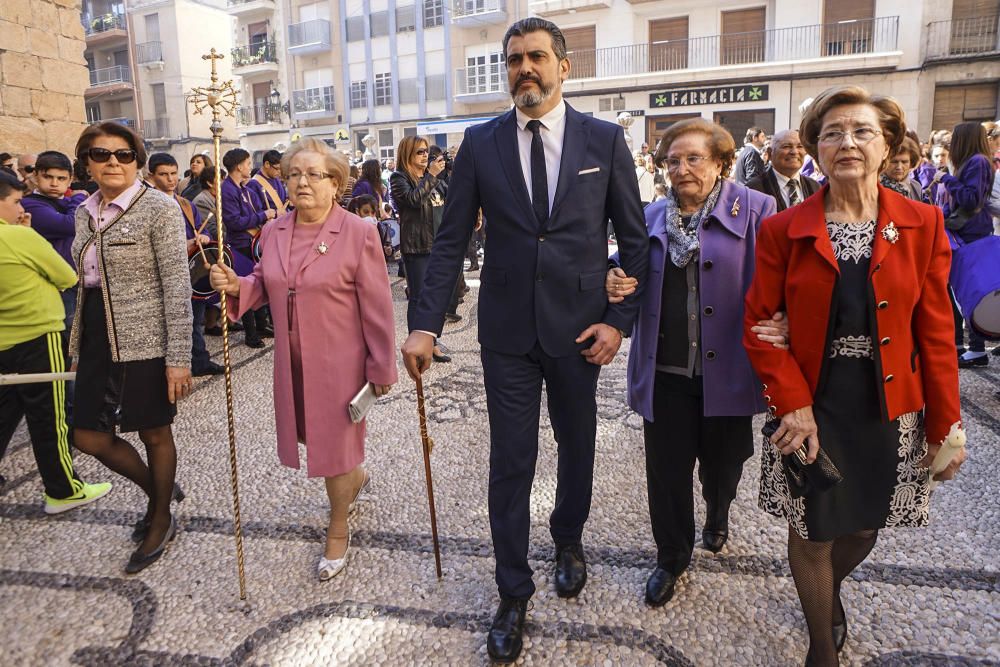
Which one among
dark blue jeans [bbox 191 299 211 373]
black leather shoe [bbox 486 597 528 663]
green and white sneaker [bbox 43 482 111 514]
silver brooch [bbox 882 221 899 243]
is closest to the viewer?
silver brooch [bbox 882 221 899 243]

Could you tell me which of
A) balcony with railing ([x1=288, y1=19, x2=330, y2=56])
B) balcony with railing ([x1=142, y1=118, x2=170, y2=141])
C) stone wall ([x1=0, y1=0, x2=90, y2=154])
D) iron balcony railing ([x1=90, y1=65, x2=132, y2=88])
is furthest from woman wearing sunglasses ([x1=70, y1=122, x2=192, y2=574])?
iron balcony railing ([x1=90, y1=65, x2=132, y2=88])

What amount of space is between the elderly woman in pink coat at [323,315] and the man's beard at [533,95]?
0.87m

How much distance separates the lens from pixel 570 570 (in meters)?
2.58

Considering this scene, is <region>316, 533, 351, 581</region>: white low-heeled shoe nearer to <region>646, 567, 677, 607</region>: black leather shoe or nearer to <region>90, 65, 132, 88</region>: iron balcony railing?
<region>646, 567, 677, 607</region>: black leather shoe

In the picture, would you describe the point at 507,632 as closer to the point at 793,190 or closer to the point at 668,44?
the point at 793,190

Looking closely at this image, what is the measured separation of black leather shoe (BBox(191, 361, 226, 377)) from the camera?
5535 millimetres

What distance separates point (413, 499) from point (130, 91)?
34313 mm

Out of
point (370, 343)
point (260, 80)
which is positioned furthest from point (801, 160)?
point (260, 80)

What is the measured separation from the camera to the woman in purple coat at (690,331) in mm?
2385

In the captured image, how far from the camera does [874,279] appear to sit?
186 centimetres

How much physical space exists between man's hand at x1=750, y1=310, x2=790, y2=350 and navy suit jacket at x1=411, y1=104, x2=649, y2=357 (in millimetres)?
454

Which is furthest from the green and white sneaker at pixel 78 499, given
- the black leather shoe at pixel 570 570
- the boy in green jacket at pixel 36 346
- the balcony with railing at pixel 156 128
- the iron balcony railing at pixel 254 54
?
the balcony with railing at pixel 156 128

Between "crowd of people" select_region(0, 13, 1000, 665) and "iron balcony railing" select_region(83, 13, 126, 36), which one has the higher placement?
"iron balcony railing" select_region(83, 13, 126, 36)

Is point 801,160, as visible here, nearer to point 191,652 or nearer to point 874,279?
point 874,279
